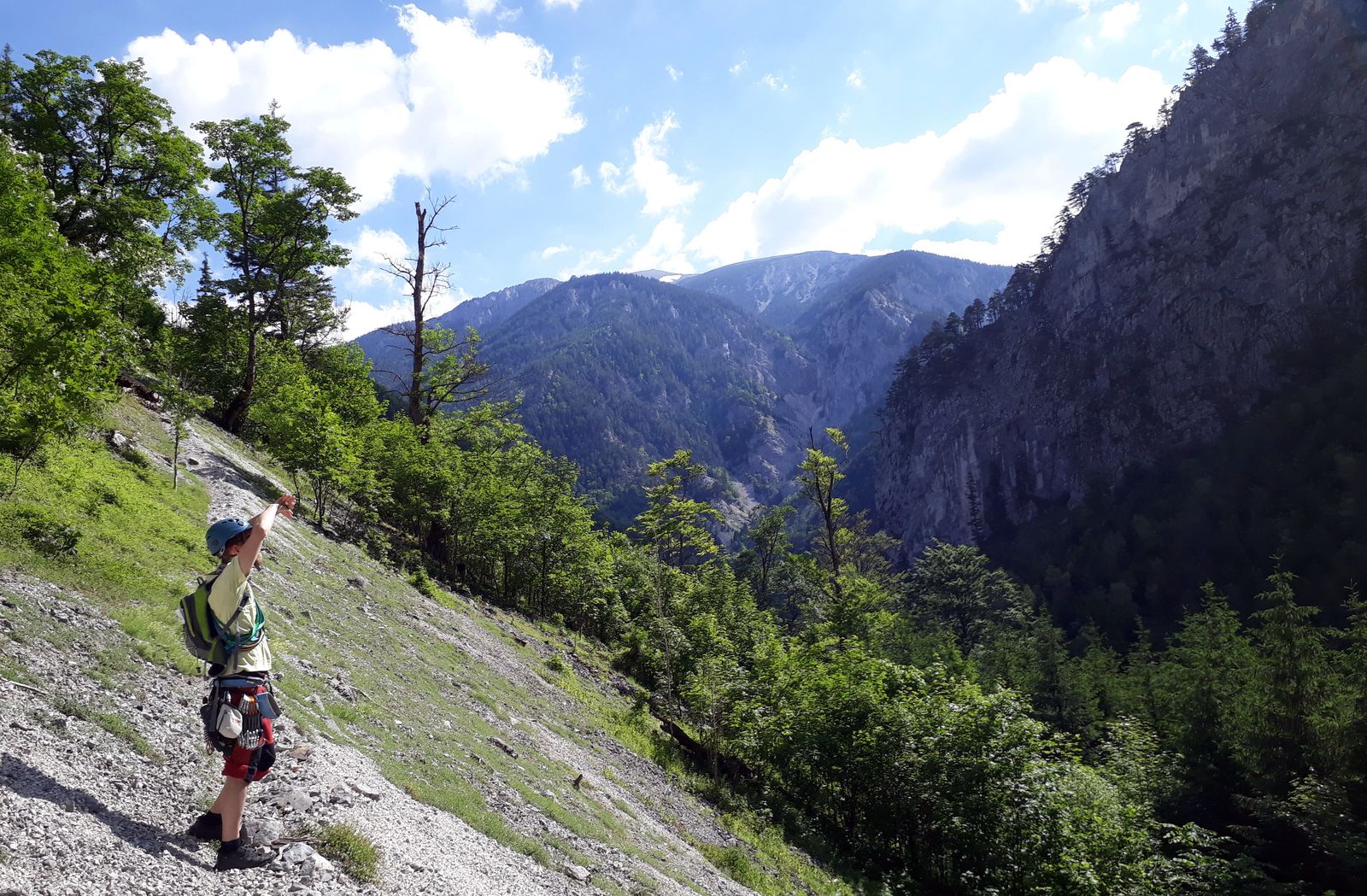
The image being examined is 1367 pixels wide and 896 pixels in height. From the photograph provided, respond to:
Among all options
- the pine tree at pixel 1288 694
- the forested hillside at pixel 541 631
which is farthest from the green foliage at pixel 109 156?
the pine tree at pixel 1288 694

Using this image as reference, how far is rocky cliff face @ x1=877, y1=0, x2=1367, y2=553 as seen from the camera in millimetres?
105125

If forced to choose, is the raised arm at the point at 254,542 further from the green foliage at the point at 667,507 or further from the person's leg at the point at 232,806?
the green foliage at the point at 667,507

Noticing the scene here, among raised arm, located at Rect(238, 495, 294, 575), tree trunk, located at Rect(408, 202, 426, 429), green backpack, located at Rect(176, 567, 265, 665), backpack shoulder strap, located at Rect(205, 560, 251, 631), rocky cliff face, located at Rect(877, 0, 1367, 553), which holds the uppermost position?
rocky cliff face, located at Rect(877, 0, 1367, 553)

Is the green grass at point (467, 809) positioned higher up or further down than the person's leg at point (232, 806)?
further down

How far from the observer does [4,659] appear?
229 inches

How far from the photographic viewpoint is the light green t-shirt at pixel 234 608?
15.6 feet

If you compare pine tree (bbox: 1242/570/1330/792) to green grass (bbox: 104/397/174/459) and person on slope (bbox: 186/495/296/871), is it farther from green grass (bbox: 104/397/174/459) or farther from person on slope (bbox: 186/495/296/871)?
green grass (bbox: 104/397/174/459)

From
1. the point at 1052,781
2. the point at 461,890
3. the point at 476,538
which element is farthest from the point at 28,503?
the point at 476,538

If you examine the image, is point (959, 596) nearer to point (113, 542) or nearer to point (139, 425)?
point (139, 425)

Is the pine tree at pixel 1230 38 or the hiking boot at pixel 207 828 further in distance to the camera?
the pine tree at pixel 1230 38

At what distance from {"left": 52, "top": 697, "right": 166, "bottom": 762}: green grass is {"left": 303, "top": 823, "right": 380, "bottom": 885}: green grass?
4.92 feet

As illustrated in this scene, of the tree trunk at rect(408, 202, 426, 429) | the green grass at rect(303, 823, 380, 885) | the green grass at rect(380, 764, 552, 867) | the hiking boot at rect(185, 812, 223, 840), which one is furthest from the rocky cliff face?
the hiking boot at rect(185, 812, 223, 840)

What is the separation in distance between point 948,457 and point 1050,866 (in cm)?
15905

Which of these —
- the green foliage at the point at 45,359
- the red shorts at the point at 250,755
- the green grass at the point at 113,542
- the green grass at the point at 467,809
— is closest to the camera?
the red shorts at the point at 250,755
